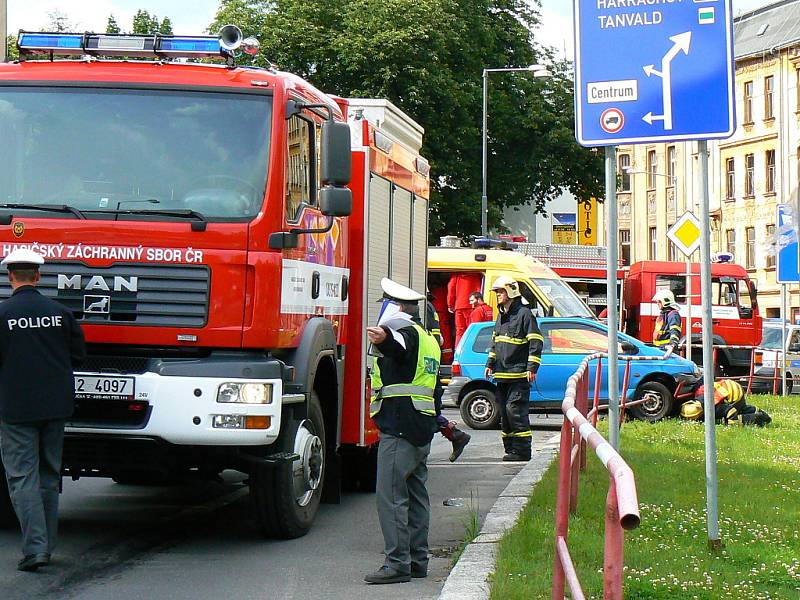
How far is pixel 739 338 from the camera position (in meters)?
34.3

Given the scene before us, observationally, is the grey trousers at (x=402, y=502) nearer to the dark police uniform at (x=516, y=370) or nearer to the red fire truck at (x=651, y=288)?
the dark police uniform at (x=516, y=370)

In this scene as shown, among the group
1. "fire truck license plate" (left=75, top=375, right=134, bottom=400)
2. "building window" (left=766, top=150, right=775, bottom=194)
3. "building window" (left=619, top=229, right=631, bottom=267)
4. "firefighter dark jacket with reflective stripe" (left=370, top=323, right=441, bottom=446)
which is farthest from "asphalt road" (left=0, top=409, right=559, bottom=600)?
"building window" (left=619, top=229, right=631, bottom=267)

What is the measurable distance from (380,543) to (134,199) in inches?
108

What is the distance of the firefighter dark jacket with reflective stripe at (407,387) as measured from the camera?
26.6 feet

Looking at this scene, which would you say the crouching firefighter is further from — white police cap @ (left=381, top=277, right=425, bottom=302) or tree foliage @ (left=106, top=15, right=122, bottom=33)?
tree foliage @ (left=106, top=15, right=122, bottom=33)

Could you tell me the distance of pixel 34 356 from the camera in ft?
26.5

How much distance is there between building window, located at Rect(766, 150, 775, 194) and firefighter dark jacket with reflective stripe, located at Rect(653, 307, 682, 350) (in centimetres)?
4081

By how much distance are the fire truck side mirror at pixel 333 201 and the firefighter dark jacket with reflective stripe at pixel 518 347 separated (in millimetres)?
5730

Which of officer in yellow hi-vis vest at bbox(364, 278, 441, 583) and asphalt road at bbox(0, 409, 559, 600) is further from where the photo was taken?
officer in yellow hi-vis vest at bbox(364, 278, 441, 583)

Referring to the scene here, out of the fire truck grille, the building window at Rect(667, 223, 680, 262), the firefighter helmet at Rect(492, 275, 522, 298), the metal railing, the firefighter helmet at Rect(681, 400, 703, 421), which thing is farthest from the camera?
the building window at Rect(667, 223, 680, 262)

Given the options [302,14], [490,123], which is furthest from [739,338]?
[302,14]

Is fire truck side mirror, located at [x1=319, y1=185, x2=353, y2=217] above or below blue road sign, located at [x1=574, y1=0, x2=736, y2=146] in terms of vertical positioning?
below

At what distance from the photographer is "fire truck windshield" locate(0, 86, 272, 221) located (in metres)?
8.64

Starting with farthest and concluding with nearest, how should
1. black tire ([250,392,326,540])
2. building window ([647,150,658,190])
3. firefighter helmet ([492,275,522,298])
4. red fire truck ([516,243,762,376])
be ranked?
building window ([647,150,658,190]), red fire truck ([516,243,762,376]), firefighter helmet ([492,275,522,298]), black tire ([250,392,326,540])
